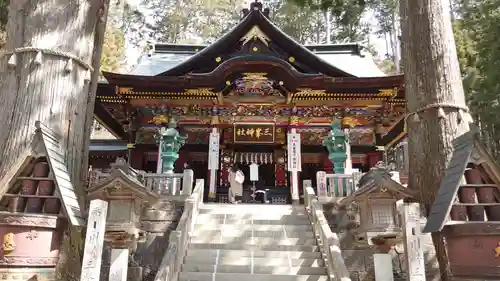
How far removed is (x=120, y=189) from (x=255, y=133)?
26.5 ft

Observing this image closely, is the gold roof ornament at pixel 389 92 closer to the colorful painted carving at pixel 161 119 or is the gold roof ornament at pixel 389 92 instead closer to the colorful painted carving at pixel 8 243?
the colorful painted carving at pixel 161 119

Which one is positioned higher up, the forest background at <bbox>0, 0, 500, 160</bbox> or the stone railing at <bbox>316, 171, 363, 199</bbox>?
the forest background at <bbox>0, 0, 500, 160</bbox>

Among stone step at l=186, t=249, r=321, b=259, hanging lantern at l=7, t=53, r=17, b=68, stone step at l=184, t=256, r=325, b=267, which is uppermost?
hanging lantern at l=7, t=53, r=17, b=68

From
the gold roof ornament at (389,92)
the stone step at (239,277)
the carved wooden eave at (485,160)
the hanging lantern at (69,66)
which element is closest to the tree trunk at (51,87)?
the hanging lantern at (69,66)

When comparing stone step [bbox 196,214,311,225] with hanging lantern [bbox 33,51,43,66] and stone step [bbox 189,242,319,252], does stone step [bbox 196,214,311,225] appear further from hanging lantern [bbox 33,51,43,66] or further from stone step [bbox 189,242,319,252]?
hanging lantern [bbox 33,51,43,66]

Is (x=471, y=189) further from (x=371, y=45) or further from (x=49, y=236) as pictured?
(x=371, y=45)

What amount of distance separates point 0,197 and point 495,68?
11.1 metres

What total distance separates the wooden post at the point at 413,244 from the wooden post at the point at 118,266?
3376 millimetres

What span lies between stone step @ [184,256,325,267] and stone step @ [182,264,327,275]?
0.44 ft

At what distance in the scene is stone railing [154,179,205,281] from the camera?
5541mm

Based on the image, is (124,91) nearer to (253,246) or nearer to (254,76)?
(254,76)

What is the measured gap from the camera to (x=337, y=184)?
29.2ft

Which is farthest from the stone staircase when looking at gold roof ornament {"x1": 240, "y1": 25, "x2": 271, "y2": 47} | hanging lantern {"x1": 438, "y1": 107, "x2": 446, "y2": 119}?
gold roof ornament {"x1": 240, "y1": 25, "x2": 271, "y2": 47}

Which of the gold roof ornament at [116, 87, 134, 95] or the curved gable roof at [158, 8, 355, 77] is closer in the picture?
the gold roof ornament at [116, 87, 134, 95]
